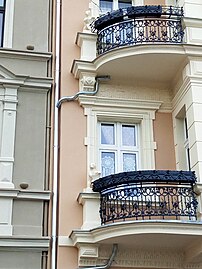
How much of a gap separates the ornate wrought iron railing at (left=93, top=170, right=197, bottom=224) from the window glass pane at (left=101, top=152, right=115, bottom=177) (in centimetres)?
98

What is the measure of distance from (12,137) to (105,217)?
2.59 metres

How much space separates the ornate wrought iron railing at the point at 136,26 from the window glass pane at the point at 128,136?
5.71ft

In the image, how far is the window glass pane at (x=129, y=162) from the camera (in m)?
11.4

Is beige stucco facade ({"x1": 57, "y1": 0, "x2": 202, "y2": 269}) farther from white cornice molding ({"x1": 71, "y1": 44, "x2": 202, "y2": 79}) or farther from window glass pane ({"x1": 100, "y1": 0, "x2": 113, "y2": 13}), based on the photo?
window glass pane ({"x1": 100, "y1": 0, "x2": 113, "y2": 13})

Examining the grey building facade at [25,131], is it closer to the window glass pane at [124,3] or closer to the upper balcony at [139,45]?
the upper balcony at [139,45]

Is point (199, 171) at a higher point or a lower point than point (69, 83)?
lower

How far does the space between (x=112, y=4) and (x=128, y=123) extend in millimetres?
3123

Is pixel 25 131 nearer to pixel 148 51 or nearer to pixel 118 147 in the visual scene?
pixel 118 147

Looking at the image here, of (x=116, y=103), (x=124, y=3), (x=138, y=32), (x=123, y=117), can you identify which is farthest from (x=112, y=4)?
(x=123, y=117)

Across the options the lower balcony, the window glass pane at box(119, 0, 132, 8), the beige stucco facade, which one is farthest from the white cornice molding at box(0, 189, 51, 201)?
the window glass pane at box(119, 0, 132, 8)

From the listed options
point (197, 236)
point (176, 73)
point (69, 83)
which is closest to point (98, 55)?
point (69, 83)

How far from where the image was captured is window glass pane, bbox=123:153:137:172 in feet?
37.3

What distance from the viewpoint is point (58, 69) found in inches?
461

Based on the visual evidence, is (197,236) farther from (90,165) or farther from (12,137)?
(12,137)
